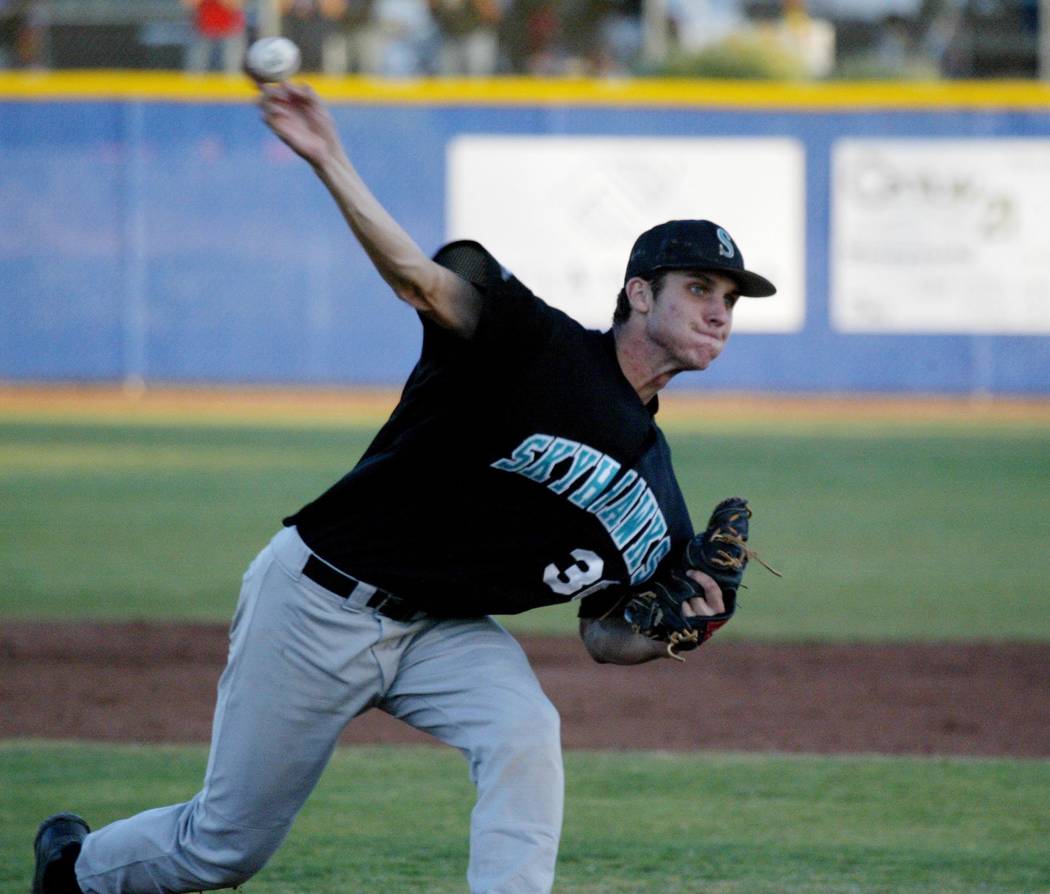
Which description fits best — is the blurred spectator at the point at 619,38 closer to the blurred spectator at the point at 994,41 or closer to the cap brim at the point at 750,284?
the blurred spectator at the point at 994,41

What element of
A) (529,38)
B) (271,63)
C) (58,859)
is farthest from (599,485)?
(529,38)

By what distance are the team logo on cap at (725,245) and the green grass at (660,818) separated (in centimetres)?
169

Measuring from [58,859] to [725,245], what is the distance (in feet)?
6.28

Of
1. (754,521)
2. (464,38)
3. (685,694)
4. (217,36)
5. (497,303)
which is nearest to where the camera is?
(497,303)

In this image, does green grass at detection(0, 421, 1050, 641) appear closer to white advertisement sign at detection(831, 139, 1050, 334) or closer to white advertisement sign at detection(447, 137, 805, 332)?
white advertisement sign at detection(831, 139, 1050, 334)

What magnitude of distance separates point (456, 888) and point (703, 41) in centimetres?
1808

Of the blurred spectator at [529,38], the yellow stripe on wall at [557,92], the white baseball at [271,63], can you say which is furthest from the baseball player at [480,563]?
the blurred spectator at [529,38]

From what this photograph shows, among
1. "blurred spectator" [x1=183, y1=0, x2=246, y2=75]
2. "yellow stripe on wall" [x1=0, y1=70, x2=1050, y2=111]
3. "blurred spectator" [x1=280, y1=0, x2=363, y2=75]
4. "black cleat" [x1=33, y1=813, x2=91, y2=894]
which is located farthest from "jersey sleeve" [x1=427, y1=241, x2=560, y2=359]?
"blurred spectator" [x1=280, y1=0, x2=363, y2=75]

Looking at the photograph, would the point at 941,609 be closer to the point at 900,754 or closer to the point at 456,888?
the point at 900,754

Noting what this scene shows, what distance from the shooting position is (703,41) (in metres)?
21.2

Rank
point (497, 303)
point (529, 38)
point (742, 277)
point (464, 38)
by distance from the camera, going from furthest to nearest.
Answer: point (529, 38) < point (464, 38) < point (742, 277) < point (497, 303)

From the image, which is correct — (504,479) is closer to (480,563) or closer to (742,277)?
(480,563)

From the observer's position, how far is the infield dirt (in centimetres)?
623

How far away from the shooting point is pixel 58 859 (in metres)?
3.74
